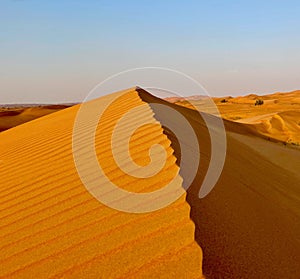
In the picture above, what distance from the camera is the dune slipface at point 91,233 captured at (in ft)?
5.16

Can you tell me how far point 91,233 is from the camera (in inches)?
74.4

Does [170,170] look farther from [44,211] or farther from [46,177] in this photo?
[46,177]

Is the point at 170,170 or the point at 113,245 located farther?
the point at 170,170

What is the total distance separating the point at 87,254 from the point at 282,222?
47.1 inches

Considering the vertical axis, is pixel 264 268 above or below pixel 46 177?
below

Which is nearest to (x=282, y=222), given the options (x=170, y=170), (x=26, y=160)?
(x=170, y=170)

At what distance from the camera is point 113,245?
1.74 meters

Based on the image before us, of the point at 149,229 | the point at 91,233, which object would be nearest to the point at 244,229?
the point at 149,229

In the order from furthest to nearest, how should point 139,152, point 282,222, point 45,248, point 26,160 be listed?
point 26,160 → point 139,152 → point 282,222 → point 45,248

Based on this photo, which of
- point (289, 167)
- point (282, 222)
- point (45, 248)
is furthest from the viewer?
point (289, 167)

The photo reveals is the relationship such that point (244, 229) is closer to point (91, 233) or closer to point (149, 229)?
point (149, 229)

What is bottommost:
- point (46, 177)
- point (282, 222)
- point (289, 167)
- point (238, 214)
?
point (289, 167)

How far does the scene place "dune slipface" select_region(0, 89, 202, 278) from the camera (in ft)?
5.16

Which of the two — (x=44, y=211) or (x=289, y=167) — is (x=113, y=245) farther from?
(x=289, y=167)
